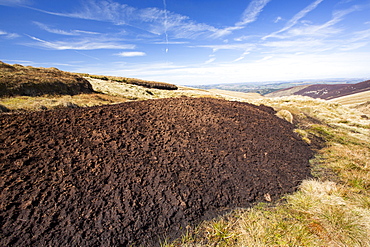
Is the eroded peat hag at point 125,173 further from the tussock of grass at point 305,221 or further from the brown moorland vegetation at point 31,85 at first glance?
the brown moorland vegetation at point 31,85

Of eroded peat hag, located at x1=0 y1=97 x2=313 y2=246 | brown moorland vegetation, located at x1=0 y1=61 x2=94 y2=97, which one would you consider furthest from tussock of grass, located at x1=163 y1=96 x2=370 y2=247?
brown moorland vegetation, located at x1=0 y1=61 x2=94 y2=97

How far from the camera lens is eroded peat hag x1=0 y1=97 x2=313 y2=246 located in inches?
114

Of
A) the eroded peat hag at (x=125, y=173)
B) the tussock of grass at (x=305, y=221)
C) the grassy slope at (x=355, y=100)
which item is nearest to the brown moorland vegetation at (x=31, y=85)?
the eroded peat hag at (x=125, y=173)

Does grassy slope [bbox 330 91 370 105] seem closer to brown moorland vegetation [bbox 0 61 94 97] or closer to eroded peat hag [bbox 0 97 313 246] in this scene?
eroded peat hag [bbox 0 97 313 246]

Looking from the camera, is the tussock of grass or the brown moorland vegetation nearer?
the tussock of grass

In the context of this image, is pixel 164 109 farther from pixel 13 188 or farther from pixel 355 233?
pixel 355 233

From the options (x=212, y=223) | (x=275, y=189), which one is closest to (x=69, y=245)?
(x=212, y=223)

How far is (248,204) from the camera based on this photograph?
3.85 meters

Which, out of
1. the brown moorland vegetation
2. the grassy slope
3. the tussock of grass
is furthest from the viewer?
the grassy slope

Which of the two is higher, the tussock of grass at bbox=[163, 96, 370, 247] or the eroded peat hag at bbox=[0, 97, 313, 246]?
the eroded peat hag at bbox=[0, 97, 313, 246]

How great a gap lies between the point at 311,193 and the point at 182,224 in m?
3.45

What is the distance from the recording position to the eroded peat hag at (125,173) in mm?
2900

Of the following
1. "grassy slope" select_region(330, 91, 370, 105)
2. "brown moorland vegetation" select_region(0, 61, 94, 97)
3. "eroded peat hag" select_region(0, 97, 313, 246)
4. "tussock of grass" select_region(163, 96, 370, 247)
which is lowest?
"grassy slope" select_region(330, 91, 370, 105)

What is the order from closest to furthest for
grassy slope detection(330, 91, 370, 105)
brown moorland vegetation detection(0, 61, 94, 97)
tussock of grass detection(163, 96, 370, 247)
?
1. tussock of grass detection(163, 96, 370, 247)
2. brown moorland vegetation detection(0, 61, 94, 97)
3. grassy slope detection(330, 91, 370, 105)
